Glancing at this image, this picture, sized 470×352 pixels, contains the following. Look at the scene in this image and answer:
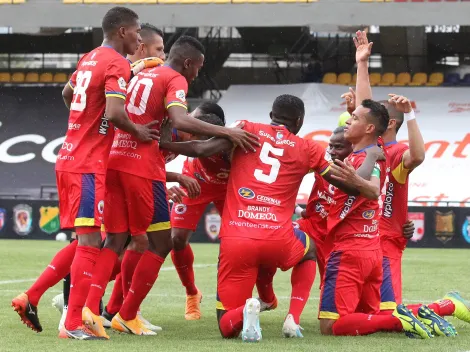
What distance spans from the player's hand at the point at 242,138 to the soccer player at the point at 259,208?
0.22ft

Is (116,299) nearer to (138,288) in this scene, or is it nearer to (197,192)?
(138,288)

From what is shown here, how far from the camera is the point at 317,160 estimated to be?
6.43 metres

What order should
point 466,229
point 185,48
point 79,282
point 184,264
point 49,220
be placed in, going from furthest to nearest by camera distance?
point 49,220 → point 466,229 → point 184,264 → point 185,48 → point 79,282

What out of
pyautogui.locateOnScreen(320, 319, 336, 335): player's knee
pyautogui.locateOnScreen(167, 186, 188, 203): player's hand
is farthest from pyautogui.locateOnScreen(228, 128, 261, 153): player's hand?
pyautogui.locateOnScreen(320, 319, 336, 335): player's knee

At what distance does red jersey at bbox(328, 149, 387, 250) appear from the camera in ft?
21.7

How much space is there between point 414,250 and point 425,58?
34.1ft

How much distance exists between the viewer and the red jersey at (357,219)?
662cm

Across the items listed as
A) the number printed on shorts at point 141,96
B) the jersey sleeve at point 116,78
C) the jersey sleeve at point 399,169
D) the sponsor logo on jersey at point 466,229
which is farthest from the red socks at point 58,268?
the sponsor logo on jersey at point 466,229

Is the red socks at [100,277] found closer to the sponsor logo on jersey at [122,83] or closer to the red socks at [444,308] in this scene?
the sponsor logo on jersey at [122,83]

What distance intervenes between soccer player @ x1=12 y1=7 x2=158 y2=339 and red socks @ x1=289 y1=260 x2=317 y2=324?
1362 millimetres

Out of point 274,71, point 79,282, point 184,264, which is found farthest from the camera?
point 274,71

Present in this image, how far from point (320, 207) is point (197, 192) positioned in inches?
44.6

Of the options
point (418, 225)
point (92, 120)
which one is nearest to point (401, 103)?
point (92, 120)

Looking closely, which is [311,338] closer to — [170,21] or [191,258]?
[191,258]
